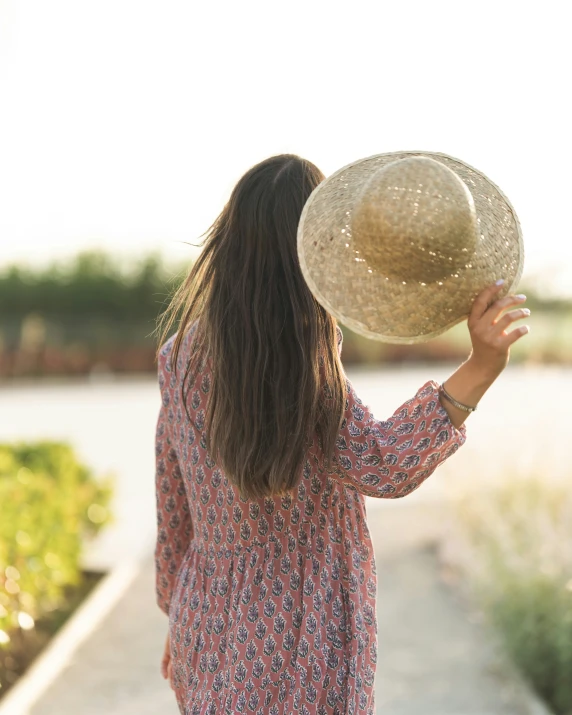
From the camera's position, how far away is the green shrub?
340cm

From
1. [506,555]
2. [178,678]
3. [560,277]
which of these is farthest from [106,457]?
[560,277]

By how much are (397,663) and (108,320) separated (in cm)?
1637

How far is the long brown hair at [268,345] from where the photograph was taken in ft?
4.84

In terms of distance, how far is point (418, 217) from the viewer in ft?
4.58

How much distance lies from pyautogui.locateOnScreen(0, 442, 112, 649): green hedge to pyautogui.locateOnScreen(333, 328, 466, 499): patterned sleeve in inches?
69.6

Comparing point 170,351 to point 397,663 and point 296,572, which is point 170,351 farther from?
point 397,663

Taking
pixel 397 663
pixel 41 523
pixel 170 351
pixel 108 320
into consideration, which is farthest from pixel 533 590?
pixel 108 320

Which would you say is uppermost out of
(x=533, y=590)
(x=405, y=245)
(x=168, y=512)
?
(x=405, y=245)

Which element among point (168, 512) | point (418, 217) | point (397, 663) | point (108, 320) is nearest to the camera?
point (418, 217)

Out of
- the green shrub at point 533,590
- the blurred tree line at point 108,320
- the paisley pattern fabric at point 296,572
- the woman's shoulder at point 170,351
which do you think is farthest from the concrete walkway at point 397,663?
the blurred tree line at point 108,320

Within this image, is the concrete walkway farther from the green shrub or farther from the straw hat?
the straw hat

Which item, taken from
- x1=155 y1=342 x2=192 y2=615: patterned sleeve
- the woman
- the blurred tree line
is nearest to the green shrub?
x1=155 y1=342 x2=192 y2=615: patterned sleeve

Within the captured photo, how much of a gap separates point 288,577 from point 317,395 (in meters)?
0.36

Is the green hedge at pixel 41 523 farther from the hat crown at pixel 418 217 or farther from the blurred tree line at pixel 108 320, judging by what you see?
the blurred tree line at pixel 108 320
